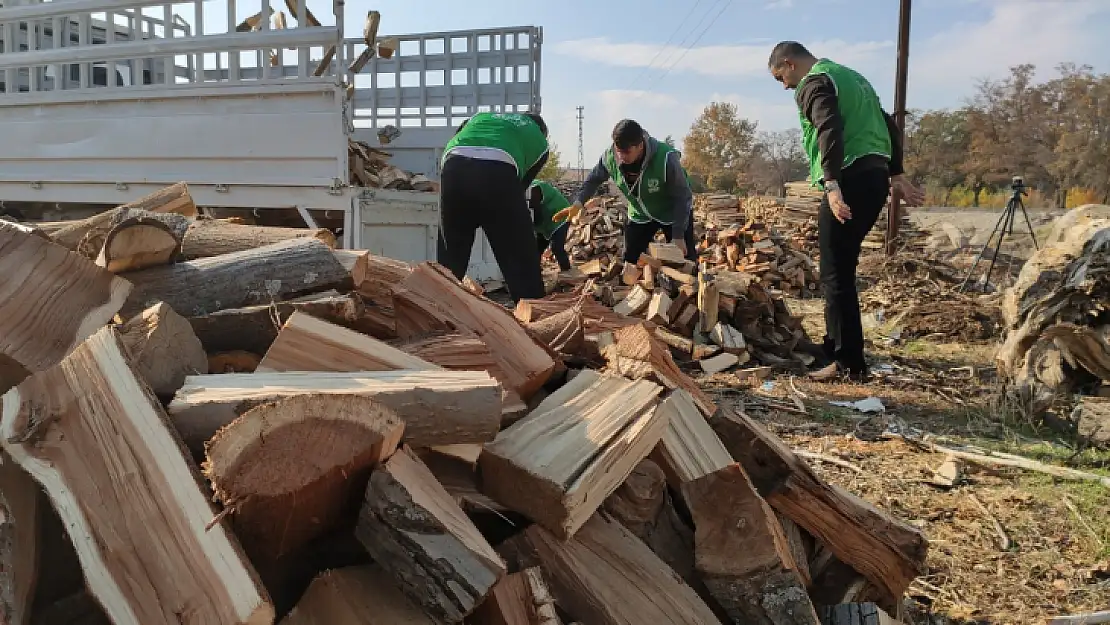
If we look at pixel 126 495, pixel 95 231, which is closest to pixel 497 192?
pixel 95 231

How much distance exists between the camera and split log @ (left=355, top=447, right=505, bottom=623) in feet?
3.96

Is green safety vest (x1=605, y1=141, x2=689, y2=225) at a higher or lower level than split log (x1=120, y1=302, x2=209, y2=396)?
higher

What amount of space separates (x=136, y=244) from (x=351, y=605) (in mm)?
1228

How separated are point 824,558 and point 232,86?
5139mm

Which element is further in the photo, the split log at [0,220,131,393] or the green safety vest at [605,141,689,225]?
the green safety vest at [605,141,689,225]

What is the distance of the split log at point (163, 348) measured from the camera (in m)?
1.55

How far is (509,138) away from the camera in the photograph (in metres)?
4.43

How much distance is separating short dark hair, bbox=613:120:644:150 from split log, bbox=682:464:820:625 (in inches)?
163

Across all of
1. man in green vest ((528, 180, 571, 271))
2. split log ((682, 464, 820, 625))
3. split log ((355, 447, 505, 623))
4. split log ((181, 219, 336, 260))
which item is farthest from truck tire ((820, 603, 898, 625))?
man in green vest ((528, 180, 571, 271))

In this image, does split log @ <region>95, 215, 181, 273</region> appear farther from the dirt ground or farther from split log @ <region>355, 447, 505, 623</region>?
the dirt ground

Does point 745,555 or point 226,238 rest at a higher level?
point 226,238

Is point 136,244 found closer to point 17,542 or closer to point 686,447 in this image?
point 17,542

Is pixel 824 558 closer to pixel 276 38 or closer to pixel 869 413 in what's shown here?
pixel 869 413

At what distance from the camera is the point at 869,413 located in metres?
4.05
